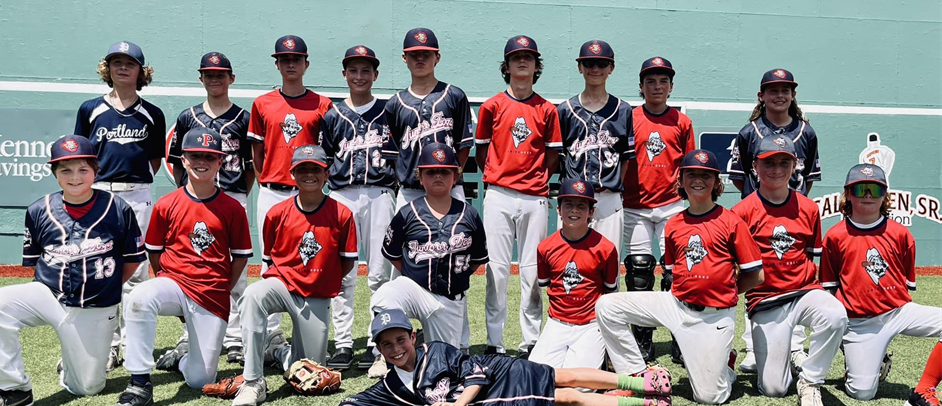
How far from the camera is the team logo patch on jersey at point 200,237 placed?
480 cm

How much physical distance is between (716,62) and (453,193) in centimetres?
671

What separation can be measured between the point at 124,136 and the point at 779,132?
4.71m

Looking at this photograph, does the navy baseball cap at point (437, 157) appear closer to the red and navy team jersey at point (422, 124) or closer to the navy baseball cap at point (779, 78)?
the red and navy team jersey at point (422, 124)

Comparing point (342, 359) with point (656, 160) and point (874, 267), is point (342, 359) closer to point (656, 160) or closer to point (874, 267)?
point (656, 160)

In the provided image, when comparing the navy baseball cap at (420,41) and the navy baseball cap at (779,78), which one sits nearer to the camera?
the navy baseball cap at (420,41)

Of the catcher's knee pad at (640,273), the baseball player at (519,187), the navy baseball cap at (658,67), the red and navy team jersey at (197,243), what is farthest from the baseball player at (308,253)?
the navy baseball cap at (658,67)

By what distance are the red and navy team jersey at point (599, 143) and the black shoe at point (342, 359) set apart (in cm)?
200

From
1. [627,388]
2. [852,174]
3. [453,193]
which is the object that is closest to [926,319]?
[852,174]

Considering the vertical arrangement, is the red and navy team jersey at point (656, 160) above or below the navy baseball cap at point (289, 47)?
below

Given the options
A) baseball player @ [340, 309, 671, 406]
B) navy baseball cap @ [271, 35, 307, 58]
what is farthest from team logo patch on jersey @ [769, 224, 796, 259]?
navy baseball cap @ [271, 35, 307, 58]

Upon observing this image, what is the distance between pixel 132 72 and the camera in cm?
553

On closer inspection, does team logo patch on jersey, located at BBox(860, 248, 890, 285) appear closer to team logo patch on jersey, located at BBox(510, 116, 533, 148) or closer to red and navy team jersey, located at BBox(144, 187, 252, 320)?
team logo patch on jersey, located at BBox(510, 116, 533, 148)

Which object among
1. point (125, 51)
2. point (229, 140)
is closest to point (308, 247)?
point (229, 140)

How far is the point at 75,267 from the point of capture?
4578 mm
